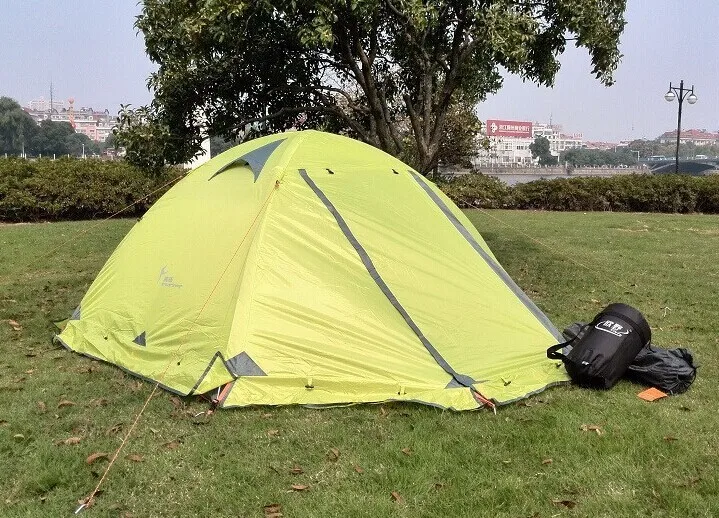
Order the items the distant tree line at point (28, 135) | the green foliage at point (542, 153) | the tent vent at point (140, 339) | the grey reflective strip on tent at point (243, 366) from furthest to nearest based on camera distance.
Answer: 1. the green foliage at point (542, 153)
2. the distant tree line at point (28, 135)
3. the tent vent at point (140, 339)
4. the grey reflective strip on tent at point (243, 366)

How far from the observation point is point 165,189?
16016 millimetres

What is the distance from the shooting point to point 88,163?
15117mm

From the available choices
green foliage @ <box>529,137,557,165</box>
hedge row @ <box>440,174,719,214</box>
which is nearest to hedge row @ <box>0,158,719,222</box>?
hedge row @ <box>440,174,719,214</box>

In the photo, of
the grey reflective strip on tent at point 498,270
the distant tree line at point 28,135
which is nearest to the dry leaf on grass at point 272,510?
the grey reflective strip on tent at point 498,270

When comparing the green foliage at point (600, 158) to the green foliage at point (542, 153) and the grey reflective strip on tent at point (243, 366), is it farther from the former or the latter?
the grey reflective strip on tent at point (243, 366)

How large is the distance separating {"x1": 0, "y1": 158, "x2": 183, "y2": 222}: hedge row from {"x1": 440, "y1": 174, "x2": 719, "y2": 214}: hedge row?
8.25 m

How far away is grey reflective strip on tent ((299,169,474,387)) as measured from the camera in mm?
4449

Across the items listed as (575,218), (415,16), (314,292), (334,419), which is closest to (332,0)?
(415,16)

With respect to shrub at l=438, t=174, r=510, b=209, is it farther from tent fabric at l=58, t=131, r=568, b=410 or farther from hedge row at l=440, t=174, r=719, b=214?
tent fabric at l=58, t=131, r=568, b=410

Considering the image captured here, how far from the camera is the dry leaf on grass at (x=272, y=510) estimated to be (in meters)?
3.09

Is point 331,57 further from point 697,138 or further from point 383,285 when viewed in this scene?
point 697,138

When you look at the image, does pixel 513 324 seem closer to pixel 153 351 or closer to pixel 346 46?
pixel 153 351

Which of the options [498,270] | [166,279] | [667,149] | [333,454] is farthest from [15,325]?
[667,149]

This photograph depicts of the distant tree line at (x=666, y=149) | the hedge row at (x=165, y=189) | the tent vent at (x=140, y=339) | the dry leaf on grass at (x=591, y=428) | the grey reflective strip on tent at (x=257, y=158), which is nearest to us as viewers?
the dry leaf on grass at (x=591, y=428)
